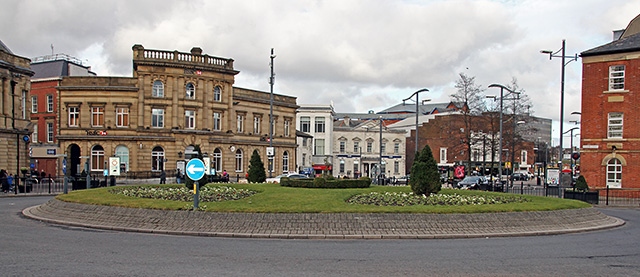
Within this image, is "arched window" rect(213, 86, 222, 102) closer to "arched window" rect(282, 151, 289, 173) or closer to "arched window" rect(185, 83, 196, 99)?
"arched window" rect(185, 83, 196, 99)

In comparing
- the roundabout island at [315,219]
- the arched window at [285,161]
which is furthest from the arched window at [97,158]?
the roundabout island at [315,219]

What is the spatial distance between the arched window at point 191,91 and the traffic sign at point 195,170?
41.4 metres

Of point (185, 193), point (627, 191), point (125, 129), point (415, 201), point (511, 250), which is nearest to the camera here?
point (511, 250)

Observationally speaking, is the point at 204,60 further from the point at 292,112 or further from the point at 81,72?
the point at 81,72

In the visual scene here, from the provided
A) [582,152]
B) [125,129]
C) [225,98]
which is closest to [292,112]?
[225,98]

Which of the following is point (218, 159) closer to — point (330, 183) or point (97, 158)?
point (97, 158)

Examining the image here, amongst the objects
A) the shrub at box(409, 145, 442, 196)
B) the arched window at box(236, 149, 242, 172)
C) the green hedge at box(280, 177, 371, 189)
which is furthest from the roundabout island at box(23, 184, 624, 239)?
the arched window at box(236, 149, 242, 172)

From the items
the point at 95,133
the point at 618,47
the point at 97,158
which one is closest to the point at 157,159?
the point at 97,158

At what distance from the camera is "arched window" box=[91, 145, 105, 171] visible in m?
56.3

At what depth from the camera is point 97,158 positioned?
56.3 meters

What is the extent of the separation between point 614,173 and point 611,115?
4234 millimetres

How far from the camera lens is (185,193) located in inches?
904

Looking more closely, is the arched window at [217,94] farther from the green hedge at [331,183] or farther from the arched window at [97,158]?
the green hedge at [331,183]

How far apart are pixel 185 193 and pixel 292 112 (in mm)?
49535
